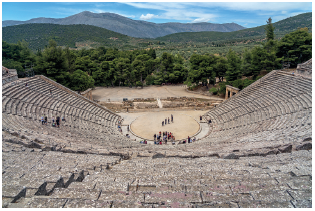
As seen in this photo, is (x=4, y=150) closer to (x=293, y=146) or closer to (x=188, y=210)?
(x=188, y=210)

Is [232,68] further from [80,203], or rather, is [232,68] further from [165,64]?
[80,203]

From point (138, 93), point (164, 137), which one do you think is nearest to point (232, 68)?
point (138, 93)

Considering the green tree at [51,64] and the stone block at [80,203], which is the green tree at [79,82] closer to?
the green tree at [51,64]

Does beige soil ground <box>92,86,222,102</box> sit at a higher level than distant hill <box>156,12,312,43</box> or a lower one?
lower

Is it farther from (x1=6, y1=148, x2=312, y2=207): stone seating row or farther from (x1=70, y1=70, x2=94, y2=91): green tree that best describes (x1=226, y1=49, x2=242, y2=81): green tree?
(x1=6, y1=148, x2=312, y2=207): stone seating row

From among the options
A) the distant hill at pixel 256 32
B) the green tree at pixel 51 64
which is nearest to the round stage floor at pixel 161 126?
the green tree at pixel 51 64

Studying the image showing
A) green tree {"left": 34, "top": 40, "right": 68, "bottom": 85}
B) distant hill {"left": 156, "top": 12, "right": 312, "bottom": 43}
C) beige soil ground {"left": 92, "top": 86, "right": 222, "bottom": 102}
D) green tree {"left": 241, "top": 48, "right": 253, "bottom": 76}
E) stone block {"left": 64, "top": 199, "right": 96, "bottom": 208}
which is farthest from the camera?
distant hill {"left": 156, "top": 12, "right": 312, "bottom": 43}

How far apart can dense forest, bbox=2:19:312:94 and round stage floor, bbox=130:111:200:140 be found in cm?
1436

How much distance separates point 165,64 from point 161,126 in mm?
26174

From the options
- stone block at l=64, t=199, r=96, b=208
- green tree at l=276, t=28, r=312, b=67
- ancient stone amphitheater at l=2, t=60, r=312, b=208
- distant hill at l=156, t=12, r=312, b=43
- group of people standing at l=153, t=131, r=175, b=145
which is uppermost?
distant hill at l=156, t=12, r=312, b=43

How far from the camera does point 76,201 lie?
4.02 meters

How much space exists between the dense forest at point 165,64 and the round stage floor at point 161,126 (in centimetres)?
1436

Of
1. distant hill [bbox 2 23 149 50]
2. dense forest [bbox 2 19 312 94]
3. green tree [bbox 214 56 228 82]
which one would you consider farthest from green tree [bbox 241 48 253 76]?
distant hill [bbox 2 23 149 50]

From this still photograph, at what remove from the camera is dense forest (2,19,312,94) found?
107ft
